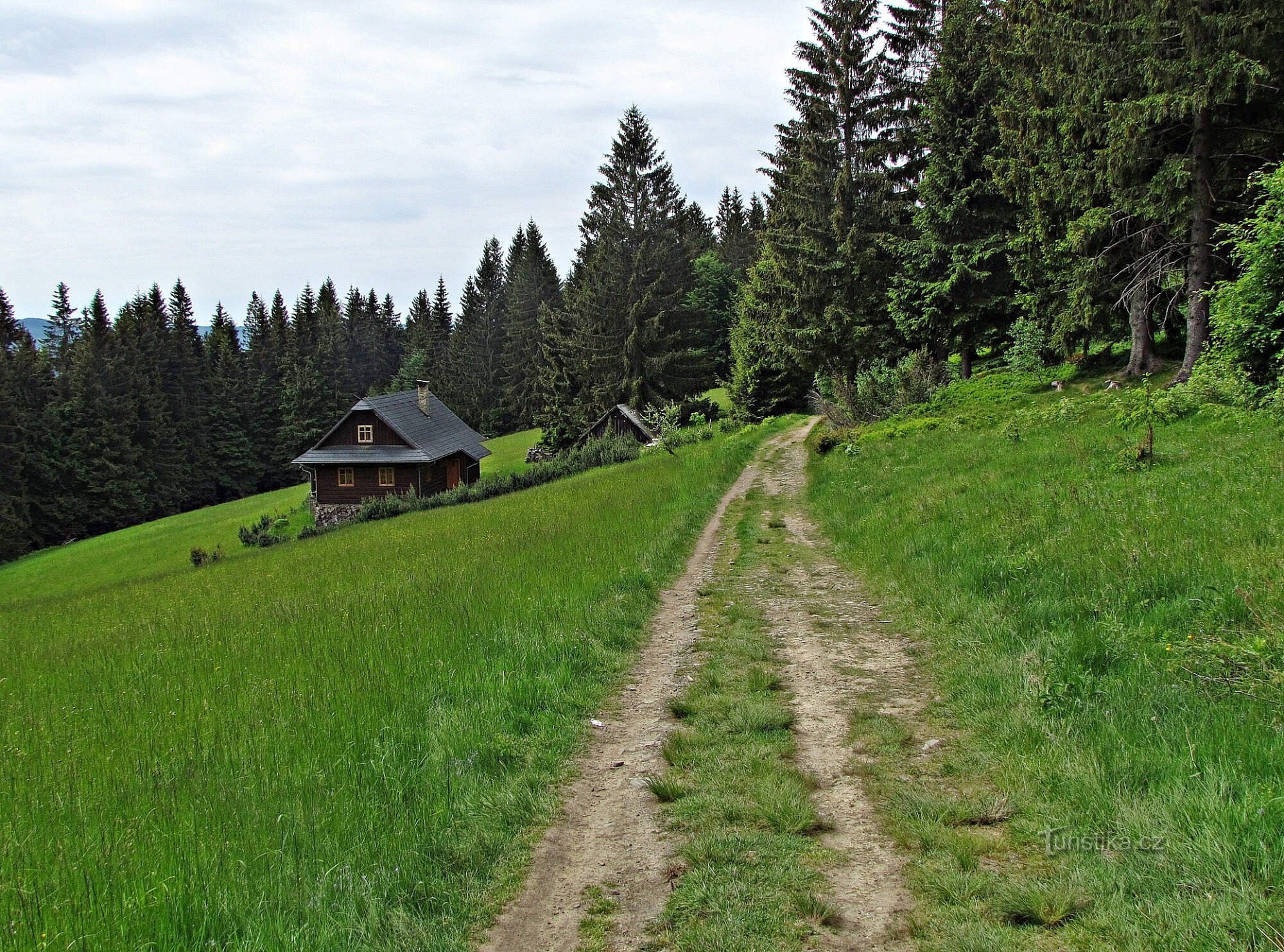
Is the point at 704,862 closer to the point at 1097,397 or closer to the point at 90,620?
the point at 90,620

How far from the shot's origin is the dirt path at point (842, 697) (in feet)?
12.4

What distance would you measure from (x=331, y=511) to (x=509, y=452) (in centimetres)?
2101

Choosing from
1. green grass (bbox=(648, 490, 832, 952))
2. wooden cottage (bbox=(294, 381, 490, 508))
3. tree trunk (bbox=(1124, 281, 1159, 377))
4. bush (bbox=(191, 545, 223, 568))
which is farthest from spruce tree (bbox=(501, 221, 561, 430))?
green grass (bbox=(648, 490, 832, 952))

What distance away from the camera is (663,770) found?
5.46 meters

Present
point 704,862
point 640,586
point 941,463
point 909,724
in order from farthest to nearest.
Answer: point 941,463 → point 640,586 → point 909,724 → point 704,862

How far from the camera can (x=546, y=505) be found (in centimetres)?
2158

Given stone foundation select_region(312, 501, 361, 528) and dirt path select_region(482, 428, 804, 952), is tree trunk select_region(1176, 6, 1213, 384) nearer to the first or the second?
dirt path select_region(482, 428, 804, 952)

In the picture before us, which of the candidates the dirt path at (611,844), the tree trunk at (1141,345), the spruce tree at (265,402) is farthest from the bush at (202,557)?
the spruce tree at (265,402)

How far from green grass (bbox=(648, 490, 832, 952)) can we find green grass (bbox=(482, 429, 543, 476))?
5068 cm

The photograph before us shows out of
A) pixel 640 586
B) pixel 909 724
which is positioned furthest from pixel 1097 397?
pixel 909 724

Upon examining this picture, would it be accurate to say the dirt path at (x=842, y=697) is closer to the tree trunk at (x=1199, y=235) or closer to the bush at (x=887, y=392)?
the tree trunk at (x=1199, y=235)

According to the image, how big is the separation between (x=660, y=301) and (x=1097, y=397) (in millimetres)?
37198

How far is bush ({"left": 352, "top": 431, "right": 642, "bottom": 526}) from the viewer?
135 ft

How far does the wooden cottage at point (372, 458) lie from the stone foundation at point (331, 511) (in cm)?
9
